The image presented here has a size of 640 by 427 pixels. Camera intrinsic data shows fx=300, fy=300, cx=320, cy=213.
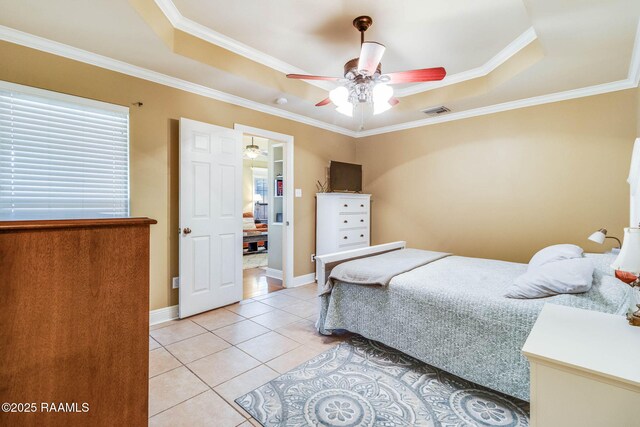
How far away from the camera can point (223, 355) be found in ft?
7.85

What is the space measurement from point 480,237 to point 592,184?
1.26m

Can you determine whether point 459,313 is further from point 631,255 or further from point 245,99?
point 245,99

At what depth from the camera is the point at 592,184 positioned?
3.19 meters

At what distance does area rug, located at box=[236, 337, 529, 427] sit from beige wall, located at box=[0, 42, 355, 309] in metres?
1.80

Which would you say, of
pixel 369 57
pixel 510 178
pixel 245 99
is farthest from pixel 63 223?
pixel 510 178

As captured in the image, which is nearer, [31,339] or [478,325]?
[31,339]

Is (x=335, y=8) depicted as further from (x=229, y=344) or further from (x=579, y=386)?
(x=229, y=344)

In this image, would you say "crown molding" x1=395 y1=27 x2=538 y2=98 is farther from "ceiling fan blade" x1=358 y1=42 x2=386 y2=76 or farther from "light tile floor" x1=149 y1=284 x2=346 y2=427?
"light tile floor" x1=149 y1=284 x2=346 y2=427

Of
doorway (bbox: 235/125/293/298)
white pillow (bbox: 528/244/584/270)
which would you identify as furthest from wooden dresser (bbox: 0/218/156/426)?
doorway (bbox: 235/125/293/298)

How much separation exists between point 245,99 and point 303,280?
103 inches

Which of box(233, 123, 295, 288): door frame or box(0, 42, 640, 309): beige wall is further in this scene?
box(233, 123, 295, 288): door frame

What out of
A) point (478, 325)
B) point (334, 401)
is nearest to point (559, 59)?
point (478, 325)

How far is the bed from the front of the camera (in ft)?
5.61

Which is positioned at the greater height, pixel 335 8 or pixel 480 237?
pixel 335 8
